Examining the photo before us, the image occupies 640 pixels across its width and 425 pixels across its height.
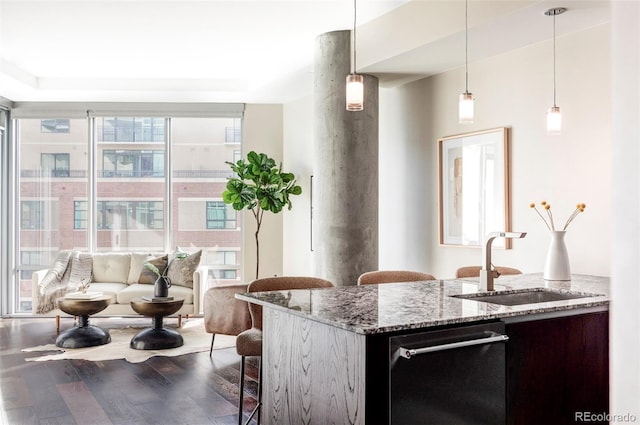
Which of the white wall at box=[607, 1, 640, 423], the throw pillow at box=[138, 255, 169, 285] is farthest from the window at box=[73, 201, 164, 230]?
the white wall at box=[607, 1, 640, 423]

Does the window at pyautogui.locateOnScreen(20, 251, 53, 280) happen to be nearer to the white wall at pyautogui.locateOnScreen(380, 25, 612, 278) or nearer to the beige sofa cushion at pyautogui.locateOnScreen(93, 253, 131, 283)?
the beige sofa cushion at pyautogui.locateOnScreen(93, 253, 131, 283)

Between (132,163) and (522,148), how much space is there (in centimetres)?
521

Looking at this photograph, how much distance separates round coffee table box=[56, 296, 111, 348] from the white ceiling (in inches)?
99.1

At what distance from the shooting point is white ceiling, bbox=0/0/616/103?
12.9 ft

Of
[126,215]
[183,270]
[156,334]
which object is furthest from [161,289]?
[126,215]

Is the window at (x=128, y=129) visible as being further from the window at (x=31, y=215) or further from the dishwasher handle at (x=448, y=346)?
the dishwasher handle at (x=448, y=346)

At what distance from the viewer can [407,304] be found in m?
2.35

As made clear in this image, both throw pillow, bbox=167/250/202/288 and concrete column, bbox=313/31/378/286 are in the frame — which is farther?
throw pillow, bbox=167/250/202/288

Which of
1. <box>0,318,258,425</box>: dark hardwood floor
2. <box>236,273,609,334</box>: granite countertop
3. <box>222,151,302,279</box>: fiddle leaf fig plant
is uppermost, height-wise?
<box>222,151,302,279</box>: fiddle leaf fig plant

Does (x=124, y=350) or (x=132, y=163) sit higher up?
(x=132, y=163)

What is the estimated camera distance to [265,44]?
569cm

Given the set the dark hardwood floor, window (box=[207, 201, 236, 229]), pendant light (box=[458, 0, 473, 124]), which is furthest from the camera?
window (box=[207, 201, 236, 229])

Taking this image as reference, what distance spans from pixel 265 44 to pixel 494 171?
8.51 ft

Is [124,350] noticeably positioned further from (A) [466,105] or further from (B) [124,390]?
(A) [466,105]
